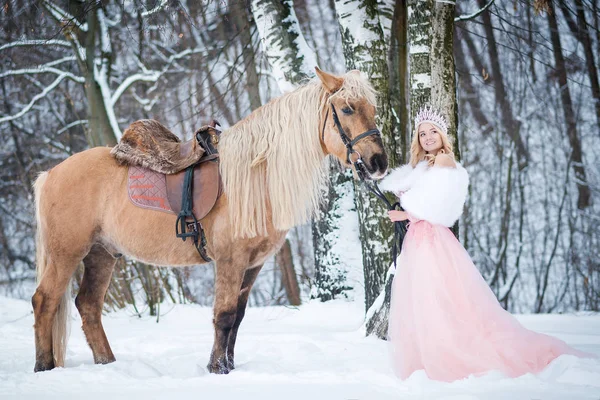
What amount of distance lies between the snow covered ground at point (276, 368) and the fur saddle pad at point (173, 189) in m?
1.16

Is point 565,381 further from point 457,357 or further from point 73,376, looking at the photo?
point 73,376

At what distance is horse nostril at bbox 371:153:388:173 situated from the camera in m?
3.63

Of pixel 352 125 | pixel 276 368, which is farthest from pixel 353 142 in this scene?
pixel 276 368

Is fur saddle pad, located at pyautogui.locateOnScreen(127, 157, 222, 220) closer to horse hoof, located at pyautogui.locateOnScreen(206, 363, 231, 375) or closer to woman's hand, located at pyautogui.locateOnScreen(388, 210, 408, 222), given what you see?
horse hoof, located at pyautogui.locateOnScreen(206, 363, 231, 375)

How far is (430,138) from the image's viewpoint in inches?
153

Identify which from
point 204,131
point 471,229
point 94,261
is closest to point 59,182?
point 94,261

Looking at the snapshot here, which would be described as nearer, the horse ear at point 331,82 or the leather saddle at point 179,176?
the horse ear at point 331,82

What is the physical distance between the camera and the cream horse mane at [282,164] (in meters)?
3.84

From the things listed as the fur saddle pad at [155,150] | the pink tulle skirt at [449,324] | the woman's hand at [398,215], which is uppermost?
→ the fur saddle pad at [155,150]

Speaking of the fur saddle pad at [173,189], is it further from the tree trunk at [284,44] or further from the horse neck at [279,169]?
the tree trunk at [284,44]

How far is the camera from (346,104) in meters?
3.75

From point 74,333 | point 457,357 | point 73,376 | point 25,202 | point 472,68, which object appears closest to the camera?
point 457,357

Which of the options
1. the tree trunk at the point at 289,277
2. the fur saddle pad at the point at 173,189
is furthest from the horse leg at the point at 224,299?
the tree trunk at the point at 289,277

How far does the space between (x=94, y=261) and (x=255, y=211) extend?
5.15 feet
